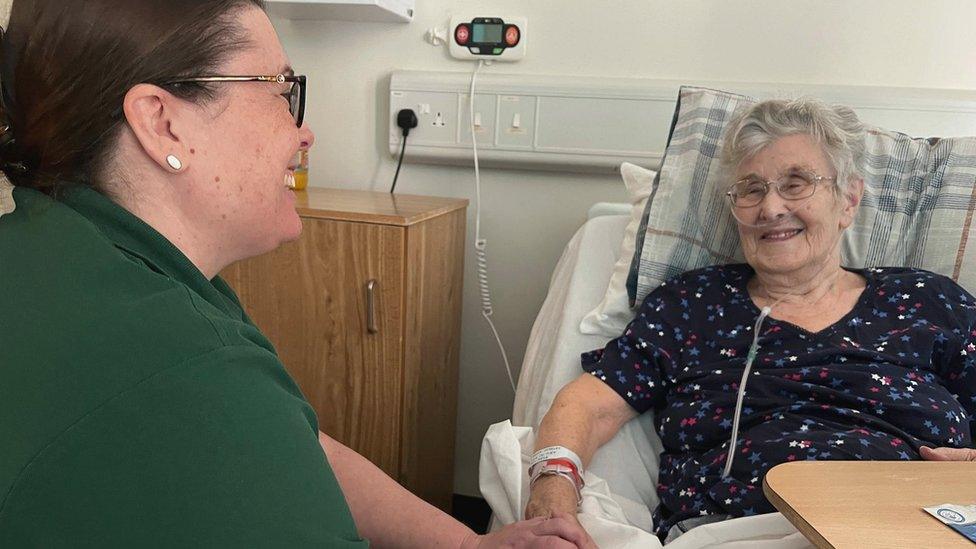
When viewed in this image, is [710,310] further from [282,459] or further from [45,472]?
[45,472]

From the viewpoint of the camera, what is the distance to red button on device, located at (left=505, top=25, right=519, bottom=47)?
1810 mm

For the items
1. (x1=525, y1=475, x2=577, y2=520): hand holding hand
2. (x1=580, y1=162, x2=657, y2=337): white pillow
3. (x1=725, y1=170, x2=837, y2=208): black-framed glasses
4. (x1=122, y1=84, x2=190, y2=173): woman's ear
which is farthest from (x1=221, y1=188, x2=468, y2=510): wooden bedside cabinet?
(x1=122, y1=84, x2=190, y2=173): woman's ear

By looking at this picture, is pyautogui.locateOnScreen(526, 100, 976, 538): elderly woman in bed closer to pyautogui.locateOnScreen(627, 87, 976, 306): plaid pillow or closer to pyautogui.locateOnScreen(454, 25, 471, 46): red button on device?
pyautogui.locateOnScreen(627, 87, 976, 306): plaid pillow

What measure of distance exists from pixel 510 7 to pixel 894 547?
1.53 m

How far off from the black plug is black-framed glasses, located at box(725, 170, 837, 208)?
2.86ft

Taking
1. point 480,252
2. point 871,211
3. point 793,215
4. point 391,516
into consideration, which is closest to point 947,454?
point 793,215

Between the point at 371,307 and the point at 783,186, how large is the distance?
2.74ft

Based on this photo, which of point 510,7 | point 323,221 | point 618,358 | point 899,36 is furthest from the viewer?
point 510,7

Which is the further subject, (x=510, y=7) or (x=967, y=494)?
(x=510, y=7)

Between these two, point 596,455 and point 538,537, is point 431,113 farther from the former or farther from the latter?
point 538,537

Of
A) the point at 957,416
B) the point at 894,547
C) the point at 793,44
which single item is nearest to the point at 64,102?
the point at 894,547

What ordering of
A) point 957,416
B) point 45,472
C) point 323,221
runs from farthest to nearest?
1. point 323,221
2. point 957,416
3. point 45,472

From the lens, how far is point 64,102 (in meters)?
0.66

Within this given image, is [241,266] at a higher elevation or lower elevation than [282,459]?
lower
